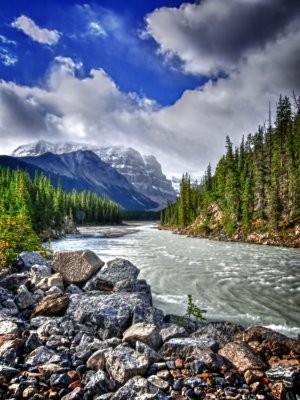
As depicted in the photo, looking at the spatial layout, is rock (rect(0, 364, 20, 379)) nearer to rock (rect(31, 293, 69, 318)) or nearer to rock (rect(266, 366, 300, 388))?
rock (rect(31, 293, 69, 318))

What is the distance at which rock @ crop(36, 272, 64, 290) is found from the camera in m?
13.8

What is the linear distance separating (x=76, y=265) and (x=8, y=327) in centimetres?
655

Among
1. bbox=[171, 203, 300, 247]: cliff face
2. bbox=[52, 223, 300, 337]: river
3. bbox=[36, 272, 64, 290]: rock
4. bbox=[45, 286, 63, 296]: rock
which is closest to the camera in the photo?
bbox=[45, 286, 63, 296]: rock

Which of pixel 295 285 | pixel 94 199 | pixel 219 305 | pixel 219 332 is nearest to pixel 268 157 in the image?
pixel 295 285

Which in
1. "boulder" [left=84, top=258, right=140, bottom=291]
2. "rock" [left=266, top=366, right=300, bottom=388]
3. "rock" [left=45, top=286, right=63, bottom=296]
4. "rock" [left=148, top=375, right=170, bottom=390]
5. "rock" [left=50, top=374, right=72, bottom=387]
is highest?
"boulder" [left=84, top=258, right=140, bottom=291]

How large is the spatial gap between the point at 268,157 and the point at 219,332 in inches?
2951

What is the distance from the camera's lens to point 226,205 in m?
81.8

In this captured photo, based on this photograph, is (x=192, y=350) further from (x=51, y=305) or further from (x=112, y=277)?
(x=112, y=277)

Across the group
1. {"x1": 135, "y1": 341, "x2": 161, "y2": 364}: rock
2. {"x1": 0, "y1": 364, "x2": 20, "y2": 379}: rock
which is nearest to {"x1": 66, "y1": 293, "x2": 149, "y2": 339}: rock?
{"x1": 135, "y1": 341, "x2": 161, "y2": 364}: rock

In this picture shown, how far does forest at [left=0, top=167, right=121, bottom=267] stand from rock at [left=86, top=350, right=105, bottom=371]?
10764 millimetres

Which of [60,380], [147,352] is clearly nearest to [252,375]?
[147,352]

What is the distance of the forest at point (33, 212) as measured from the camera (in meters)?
20.0

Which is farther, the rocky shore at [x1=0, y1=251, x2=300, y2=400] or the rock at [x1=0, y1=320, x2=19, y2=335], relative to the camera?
the rock at [x1=0, y1=320, x2=19, y2=335]

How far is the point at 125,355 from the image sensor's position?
24.6 ft
